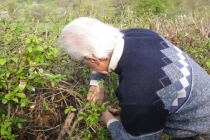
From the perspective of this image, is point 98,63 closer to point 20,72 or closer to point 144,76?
point 144,76

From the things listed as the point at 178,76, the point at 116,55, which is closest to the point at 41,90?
the point at 116,55

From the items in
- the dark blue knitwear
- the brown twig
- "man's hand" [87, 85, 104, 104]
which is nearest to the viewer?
the dark blue knitwear

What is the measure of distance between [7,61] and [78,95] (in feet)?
2.11

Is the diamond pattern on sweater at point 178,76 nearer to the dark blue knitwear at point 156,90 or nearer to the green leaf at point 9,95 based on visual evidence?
the dark blue knitwear at point 156,90

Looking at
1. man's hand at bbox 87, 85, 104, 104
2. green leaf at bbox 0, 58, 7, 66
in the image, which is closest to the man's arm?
man's hand at bbox 87, 85, 104, 104

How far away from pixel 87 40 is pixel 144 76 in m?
0.44

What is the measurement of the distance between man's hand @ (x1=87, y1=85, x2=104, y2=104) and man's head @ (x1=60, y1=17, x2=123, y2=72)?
0.35 meters

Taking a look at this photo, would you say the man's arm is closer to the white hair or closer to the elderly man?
the elderly man

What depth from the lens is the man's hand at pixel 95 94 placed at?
2.31 metres

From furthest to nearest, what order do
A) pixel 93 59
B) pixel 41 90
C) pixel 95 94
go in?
pixel 41 90 → pixel 95 94 → pixel 93 59

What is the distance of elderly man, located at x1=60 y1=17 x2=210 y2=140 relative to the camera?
193cm

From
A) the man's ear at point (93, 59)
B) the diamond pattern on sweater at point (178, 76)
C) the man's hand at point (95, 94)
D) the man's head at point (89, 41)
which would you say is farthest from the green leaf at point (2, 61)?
the diamond pattern on sweater at point (178, 76)

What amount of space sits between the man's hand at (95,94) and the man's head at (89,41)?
349 mm

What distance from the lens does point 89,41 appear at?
1978 mm
